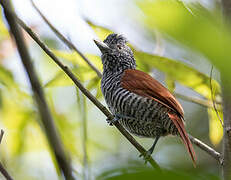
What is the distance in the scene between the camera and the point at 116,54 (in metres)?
3.81

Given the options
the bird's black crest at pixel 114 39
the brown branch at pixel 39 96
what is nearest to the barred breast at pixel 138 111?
the bird's black crest at pixel 114 39

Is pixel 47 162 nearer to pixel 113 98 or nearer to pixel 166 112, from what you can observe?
pixel 113 98

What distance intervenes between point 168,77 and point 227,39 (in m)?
2.81

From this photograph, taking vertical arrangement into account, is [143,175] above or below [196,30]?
below

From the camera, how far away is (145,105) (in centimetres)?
317

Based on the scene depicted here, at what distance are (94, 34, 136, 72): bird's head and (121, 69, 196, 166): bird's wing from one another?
1.06 ft

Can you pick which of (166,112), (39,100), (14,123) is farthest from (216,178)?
(14,123)

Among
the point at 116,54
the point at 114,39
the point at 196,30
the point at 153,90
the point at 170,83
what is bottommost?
the point at 170,83

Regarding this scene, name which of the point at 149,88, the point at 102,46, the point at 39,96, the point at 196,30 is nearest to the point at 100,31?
the point at 102,46

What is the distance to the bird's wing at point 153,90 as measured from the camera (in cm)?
301

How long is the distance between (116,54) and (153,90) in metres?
0.85

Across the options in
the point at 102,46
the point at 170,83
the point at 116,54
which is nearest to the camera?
the point at 170,83

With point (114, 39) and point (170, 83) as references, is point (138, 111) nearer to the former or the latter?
point (170, 83)

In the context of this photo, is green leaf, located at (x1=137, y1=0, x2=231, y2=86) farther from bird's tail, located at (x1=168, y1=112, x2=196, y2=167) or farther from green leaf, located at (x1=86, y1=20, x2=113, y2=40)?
green leaf, located at (x1=86, y1=20, x2=113, y2=40)
